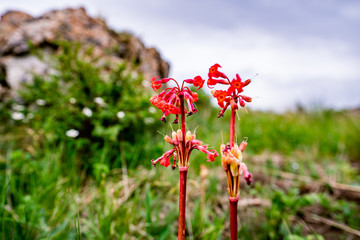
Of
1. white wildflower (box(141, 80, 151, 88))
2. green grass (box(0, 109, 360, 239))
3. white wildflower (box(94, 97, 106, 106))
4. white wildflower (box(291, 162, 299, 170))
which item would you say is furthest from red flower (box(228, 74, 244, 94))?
white wildflower (box(141, 80, 151, 88))

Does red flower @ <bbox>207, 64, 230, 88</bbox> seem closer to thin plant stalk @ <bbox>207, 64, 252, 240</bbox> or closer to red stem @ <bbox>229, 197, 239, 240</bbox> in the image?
thin plant stalk @ <bbox>207, 64, 252, 240</bbox>

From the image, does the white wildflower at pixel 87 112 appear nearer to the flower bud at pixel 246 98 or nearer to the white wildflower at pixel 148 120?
the white wildflower at pixel 148 120

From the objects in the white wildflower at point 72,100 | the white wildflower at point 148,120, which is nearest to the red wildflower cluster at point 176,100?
the white wildflower at point 148,120

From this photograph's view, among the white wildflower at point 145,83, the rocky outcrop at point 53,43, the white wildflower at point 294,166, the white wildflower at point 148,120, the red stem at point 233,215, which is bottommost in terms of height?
the white wildflower at point 294,166

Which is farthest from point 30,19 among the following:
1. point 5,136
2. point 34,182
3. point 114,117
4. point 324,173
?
point 324,173

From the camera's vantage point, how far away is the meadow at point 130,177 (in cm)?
194

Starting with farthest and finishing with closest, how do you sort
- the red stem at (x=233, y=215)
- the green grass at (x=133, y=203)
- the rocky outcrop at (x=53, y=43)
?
the rocky outcrop at (x=53, y=43)
the green grass at (x=133, y=203)
the red stem at (x=233, y=215)

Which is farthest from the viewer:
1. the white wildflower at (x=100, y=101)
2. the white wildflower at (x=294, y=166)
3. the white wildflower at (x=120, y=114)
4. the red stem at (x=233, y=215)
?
the white wildflower at (x=294, y=166)

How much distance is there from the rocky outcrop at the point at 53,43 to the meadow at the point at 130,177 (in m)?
0.83

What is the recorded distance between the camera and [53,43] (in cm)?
547

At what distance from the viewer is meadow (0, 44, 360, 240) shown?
194 centimetres

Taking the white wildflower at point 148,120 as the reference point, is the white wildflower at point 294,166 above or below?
below

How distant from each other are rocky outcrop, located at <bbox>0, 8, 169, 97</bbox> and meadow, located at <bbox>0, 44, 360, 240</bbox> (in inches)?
32.8

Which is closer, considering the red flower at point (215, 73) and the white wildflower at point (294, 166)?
the red flower at point (215, 73)
